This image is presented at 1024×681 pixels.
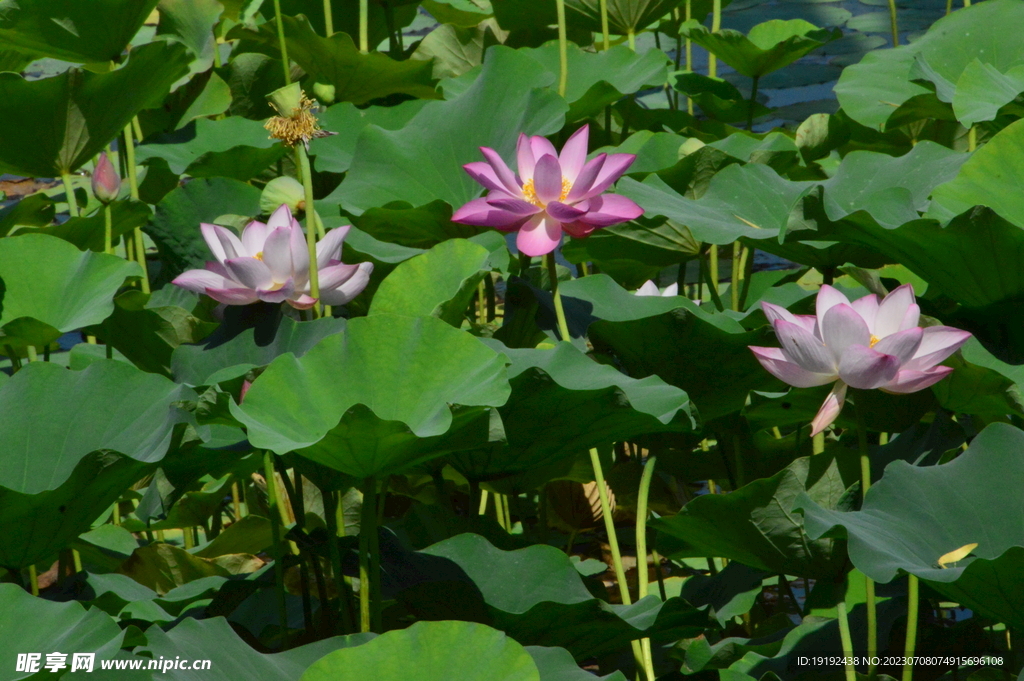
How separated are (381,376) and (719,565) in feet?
3.02

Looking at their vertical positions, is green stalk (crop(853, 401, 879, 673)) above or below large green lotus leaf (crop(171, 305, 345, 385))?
below

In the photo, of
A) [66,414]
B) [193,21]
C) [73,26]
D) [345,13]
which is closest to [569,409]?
[66,414]

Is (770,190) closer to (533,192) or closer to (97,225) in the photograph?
(533,192)

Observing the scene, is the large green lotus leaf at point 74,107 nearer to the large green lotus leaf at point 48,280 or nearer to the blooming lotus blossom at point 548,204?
the large green lotus leaf at point 48,280

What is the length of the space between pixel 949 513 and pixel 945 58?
1.34 m

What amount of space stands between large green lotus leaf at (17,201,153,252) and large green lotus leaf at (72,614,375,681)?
101cm

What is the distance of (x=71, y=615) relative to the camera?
927 millimetres

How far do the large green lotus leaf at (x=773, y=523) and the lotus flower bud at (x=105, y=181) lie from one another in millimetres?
1108

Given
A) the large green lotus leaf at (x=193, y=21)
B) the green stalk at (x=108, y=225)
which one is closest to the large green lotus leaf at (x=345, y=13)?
the large green lotus leaf at (x=193, y=21)

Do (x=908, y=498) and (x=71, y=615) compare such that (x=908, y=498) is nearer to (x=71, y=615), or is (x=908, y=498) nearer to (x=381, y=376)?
(x=381, y=376)

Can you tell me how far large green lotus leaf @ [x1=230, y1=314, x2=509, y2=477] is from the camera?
3.14 feet

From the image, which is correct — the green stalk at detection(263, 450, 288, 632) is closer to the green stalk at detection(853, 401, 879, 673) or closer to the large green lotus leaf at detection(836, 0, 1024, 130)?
the green stalk at detection(853, 401, 879, 673)

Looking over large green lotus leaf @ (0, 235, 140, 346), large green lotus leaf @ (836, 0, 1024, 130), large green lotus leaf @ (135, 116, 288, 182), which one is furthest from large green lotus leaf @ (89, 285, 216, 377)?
large green lotus leaf @ (836, 0, 1024, 130)

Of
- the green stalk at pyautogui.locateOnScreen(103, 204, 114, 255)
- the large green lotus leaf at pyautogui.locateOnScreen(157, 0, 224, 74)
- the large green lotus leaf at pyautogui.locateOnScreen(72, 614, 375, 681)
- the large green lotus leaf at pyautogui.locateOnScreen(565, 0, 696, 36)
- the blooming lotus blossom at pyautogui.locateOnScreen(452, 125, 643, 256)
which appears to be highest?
the large green lotus leaf at pyautogui.locateOnScreen(157, 0, 224, 74)
